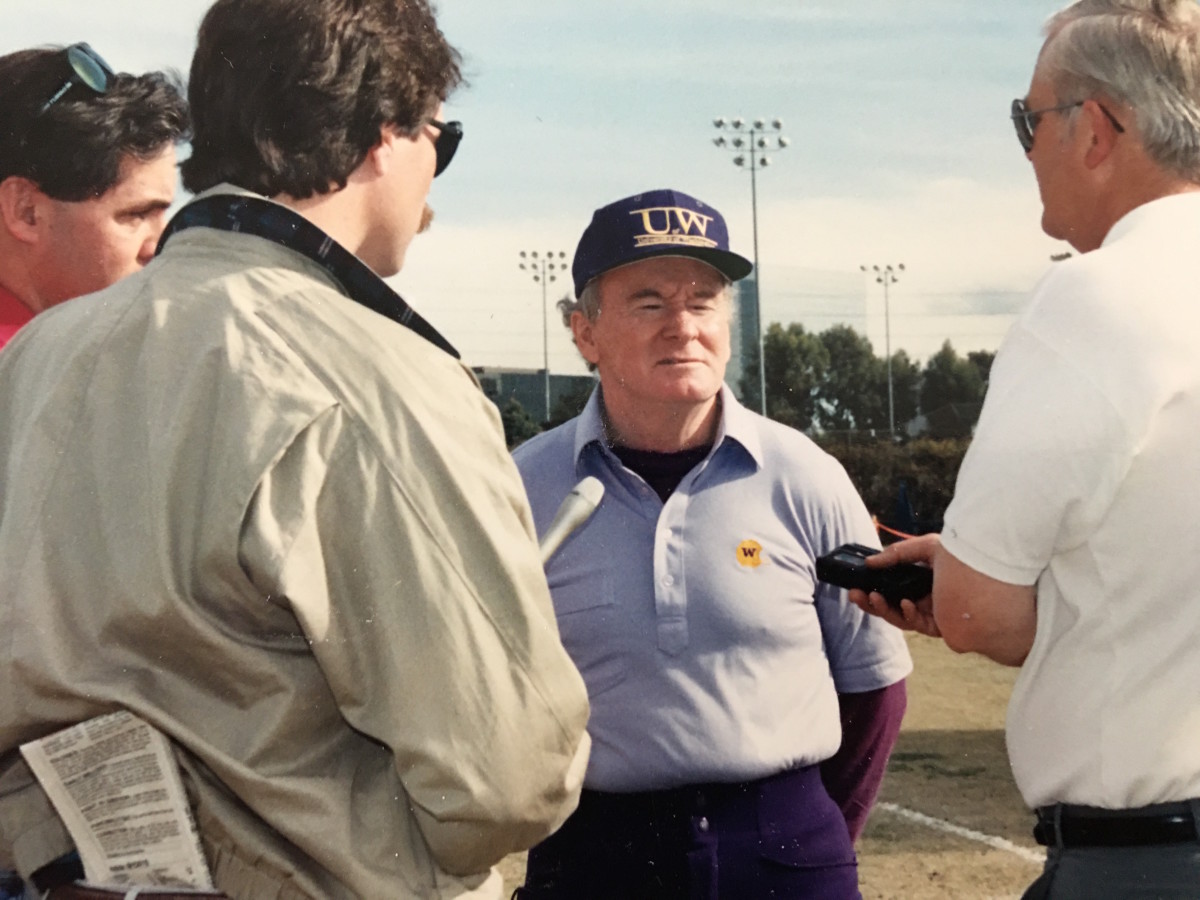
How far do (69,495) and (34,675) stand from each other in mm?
205

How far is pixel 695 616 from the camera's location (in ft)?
9.10

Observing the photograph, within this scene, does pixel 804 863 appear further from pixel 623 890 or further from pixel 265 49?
pixel 265 49

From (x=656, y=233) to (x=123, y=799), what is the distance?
2.03 m

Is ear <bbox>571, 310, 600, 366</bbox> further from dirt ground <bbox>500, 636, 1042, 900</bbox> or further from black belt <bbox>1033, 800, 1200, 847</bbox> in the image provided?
dirt ground <bbox>500, 636, 1042, 900</bbox>

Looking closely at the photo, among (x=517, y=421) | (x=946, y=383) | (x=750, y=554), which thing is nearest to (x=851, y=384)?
(x=946, y=383)

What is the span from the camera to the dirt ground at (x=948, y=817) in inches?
209

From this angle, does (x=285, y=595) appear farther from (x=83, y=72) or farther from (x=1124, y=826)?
(x=83, y=72)

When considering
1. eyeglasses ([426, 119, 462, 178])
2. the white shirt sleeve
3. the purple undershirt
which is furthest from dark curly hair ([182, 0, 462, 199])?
the purple undershirt

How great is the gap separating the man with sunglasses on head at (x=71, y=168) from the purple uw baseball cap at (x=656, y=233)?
103 cm

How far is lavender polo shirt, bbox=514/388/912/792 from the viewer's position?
2.67 metres

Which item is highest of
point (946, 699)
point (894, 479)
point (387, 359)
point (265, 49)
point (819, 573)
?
point (265, 49)

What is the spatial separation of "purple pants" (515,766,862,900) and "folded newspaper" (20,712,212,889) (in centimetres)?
140

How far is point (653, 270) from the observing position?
124 inches

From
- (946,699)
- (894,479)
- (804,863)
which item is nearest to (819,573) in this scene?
(804,863)
